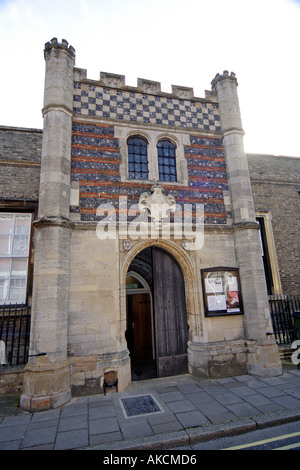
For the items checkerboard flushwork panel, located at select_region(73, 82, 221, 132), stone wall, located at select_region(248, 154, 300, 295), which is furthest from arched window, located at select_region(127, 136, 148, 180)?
stone wall, located at select_region(248, 154, 300, 295)

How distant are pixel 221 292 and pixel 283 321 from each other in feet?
11.5

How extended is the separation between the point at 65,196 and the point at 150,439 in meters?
5.28

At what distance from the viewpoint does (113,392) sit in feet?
18.6

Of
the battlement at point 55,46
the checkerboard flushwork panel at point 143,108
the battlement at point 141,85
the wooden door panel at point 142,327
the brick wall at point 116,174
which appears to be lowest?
the wooden door panel at point 142,327

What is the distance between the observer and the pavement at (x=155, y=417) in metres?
3.79

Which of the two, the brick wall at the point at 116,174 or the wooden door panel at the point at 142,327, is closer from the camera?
the brick wall at the point at 116,174

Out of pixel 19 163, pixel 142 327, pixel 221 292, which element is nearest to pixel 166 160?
pixel 221 292

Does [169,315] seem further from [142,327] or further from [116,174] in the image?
[116,174]

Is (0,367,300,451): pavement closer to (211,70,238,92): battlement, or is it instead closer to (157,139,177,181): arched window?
(157,139,177,181): arched window

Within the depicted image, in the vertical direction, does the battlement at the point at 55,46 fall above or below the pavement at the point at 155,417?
above

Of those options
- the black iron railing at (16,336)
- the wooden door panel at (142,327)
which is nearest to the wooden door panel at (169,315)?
the wooden door panel at (142,327)

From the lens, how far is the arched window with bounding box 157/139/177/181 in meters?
7.61

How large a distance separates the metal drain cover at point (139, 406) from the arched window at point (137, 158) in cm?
554

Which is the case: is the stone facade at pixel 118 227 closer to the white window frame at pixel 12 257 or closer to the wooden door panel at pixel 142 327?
the white window frame at pixel 12 257
